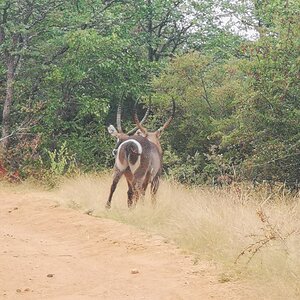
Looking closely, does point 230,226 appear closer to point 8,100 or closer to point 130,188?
point 130,188

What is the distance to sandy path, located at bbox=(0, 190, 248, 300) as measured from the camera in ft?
19.4

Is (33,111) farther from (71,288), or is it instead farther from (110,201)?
(71,288)

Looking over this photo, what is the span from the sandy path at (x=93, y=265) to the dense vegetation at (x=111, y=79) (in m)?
5.43

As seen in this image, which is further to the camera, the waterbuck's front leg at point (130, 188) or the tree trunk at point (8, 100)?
the tree trunk at point (8, 100)

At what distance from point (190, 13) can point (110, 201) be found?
11.8m

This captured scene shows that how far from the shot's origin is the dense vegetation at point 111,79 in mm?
16344

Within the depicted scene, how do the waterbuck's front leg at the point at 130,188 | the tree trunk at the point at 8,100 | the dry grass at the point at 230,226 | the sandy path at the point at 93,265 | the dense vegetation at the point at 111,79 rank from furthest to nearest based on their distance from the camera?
the tree trunk at the point at 8,100 < the dense vegetation at the point at 111,79 < the waterbuck's front leg at the point at 130,188 < the dry grass at the point at 230,226 < the sandy path at the point at 93,265

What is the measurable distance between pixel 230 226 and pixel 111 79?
39.8ft

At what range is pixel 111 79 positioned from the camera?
1930 centimetres

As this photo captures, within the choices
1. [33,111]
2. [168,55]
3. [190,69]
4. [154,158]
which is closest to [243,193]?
[154,158]

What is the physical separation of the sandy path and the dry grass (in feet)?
0.90

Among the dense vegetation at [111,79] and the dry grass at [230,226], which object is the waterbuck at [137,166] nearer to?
the dry grass at [230,226]

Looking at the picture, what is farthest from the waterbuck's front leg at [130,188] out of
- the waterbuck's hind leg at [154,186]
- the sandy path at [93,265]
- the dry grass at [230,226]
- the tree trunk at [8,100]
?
the tree trunk at [8,100]

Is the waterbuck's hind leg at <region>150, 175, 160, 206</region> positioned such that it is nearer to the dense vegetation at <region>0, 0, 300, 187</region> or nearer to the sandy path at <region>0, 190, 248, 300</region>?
the sandy path at <region>0, 190, 248, 300</region>
